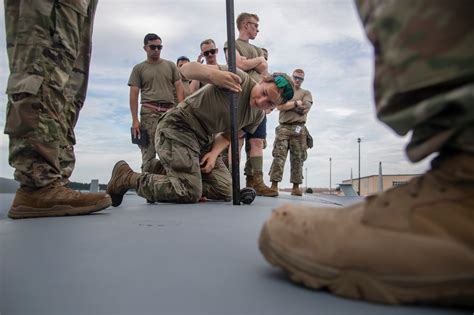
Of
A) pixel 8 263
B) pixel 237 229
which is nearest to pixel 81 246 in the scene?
pixel 8 263

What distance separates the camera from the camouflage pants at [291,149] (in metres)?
4.41

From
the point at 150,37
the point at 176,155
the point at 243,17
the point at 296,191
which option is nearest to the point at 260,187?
the point at 296,191

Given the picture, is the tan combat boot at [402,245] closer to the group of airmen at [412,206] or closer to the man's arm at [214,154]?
the group of airmen at [412,206]

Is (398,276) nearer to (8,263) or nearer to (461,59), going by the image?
(461,59)

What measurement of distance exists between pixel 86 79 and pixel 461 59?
1.58 meters

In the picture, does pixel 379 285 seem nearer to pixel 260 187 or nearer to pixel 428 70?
pixel 428 70

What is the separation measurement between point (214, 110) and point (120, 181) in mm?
740

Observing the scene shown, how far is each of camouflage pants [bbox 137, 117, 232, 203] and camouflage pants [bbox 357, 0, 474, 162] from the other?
192 cm

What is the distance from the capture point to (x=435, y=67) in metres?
0.48

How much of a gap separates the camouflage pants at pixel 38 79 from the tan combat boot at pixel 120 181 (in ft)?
2.64

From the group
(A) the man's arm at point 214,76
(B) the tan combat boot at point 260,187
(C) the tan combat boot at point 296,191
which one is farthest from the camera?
(C) the tan combat boot at point 296,191

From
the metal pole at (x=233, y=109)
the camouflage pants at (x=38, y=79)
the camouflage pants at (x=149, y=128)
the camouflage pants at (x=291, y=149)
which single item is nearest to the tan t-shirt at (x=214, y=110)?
the metal pole at (x=233, y=109)

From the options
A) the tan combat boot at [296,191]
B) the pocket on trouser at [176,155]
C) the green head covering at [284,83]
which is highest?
the green head covering at [284,83]

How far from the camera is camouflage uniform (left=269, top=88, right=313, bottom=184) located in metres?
4.43
